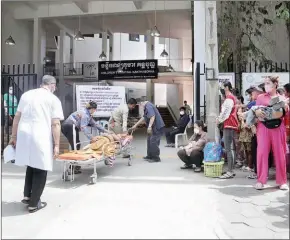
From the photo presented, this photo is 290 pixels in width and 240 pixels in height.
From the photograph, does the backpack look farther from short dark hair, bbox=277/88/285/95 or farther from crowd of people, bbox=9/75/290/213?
short dark hair, bbox=277/88/285/95

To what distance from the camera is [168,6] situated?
614 inches

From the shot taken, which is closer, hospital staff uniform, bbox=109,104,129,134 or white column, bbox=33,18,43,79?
hospital staff uniform, bbox=109,104,129,134

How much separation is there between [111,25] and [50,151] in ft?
57.1

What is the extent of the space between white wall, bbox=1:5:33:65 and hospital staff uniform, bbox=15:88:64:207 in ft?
39.2

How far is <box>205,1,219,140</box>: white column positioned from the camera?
6.07 m

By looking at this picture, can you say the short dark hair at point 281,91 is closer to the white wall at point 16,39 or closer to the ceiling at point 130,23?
the ceiling at point 130,23

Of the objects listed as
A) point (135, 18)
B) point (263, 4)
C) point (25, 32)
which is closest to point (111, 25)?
point (135, 18)

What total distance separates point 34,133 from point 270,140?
312 centimetres

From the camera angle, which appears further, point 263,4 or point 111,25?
point 111,25

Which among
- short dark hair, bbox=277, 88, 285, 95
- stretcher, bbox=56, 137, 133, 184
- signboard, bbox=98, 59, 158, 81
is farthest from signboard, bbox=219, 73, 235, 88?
signboard, bbox=98, 59, 158, 81

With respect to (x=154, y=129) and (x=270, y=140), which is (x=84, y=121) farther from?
(x=270, y=140)

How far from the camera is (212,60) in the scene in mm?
6168

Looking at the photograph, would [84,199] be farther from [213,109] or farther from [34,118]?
[213,109]

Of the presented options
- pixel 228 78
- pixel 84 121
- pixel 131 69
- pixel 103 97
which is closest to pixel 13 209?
pixel 84 121
